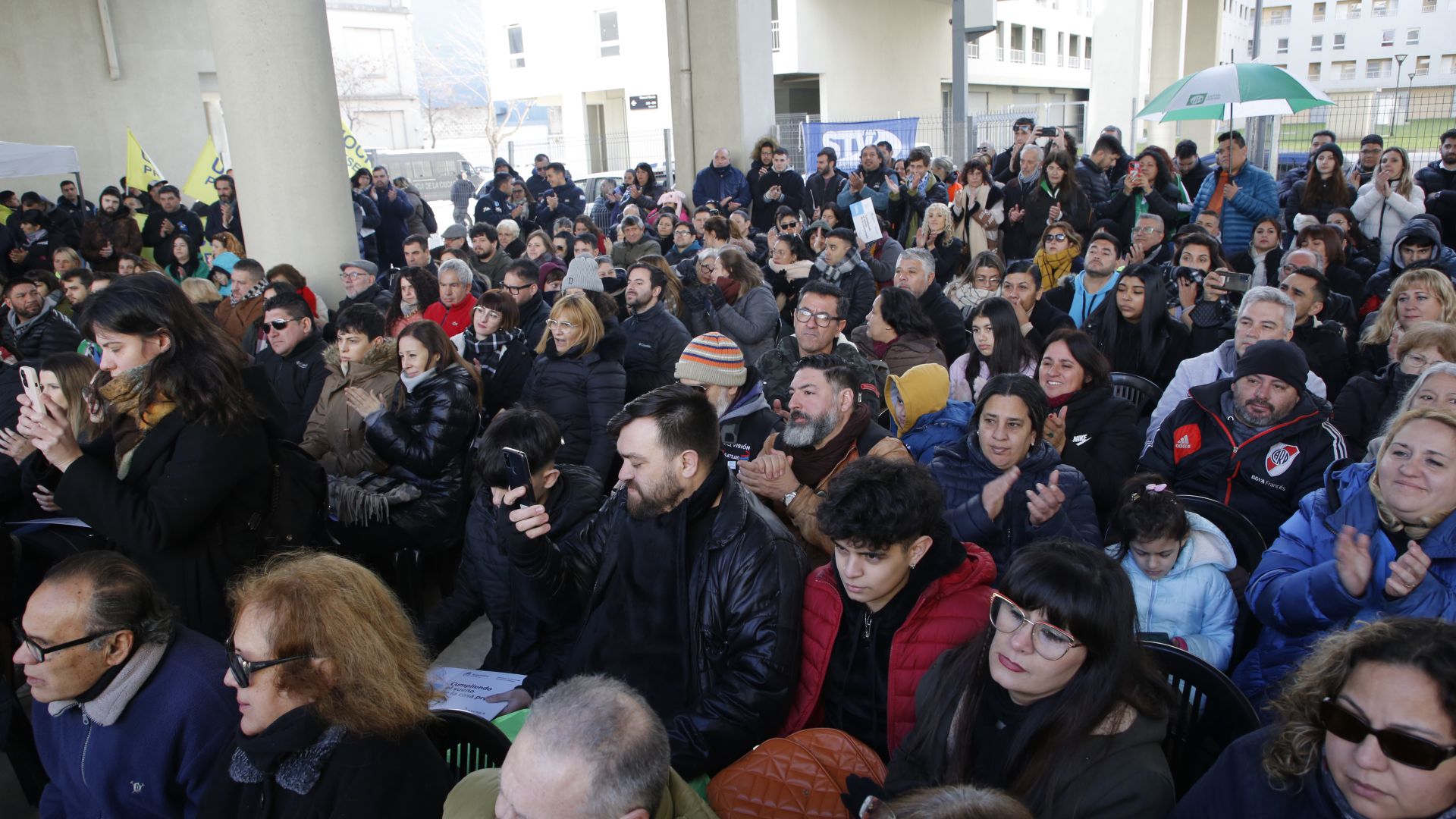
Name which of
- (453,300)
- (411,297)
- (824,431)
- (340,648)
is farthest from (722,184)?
(340,648)

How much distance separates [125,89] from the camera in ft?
55.4

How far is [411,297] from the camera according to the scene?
6.37m

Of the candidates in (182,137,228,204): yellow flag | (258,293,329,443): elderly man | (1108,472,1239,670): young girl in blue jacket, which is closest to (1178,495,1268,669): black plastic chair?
(1108,472,1239,670): young girl in blue jacket

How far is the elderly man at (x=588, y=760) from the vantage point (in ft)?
5.24

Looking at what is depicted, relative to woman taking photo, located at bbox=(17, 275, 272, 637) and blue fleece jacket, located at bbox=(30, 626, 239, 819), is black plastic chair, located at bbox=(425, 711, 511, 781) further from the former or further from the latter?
woman taking photo, located at bbox=(17, 275, 272, 637)

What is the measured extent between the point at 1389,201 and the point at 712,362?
22.0 feet

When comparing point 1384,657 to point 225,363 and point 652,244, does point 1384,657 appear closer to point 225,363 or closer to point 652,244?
point 225,363

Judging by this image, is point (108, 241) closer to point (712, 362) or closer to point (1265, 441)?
point (712, 362)

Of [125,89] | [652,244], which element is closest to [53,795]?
[652,244]

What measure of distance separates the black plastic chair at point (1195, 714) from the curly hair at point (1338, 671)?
422 mm

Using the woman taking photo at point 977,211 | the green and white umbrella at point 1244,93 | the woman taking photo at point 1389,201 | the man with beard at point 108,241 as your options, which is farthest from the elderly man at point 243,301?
the woman taking photo at point 1389,201

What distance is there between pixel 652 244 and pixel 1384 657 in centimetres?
842

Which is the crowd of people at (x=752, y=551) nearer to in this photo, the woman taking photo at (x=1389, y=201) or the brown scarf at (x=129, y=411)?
the brown scarf at (x=129, y=411)

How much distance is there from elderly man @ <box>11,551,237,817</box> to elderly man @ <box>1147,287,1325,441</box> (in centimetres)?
363
